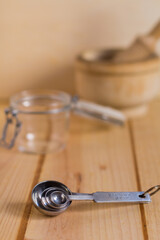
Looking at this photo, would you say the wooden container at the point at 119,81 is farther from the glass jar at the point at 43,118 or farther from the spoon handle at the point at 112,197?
the spoon handle at the point at 112,197

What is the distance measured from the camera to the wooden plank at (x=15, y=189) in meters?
0.46

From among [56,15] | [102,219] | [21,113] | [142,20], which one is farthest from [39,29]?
[102,219]

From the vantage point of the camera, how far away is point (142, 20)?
1021 mm

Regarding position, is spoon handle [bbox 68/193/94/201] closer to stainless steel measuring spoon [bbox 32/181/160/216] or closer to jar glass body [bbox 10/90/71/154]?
stainless steel measuring spoon [bbox 32/181/160/216]

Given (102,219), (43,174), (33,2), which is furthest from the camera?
(33,2)

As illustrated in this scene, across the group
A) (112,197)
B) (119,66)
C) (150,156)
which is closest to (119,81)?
(119,66)

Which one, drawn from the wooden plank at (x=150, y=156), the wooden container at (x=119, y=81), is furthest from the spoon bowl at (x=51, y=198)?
the wooden container at (x=119, y=81)

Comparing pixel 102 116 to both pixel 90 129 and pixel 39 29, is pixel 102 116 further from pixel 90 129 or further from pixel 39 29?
pixel 39 29

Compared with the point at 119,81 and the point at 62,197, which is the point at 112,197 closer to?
the point at 62,197

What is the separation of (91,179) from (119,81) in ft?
1.11

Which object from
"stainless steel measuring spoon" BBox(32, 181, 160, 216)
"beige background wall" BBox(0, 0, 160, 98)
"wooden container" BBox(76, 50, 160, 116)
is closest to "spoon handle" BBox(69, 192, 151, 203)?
"stainless steel measuring spoon" BBox(32, 181, 160, 216)

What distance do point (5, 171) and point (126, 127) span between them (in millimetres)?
373

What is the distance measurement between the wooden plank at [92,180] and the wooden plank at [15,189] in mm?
16

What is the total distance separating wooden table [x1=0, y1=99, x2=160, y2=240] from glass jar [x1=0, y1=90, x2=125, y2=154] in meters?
0.04
